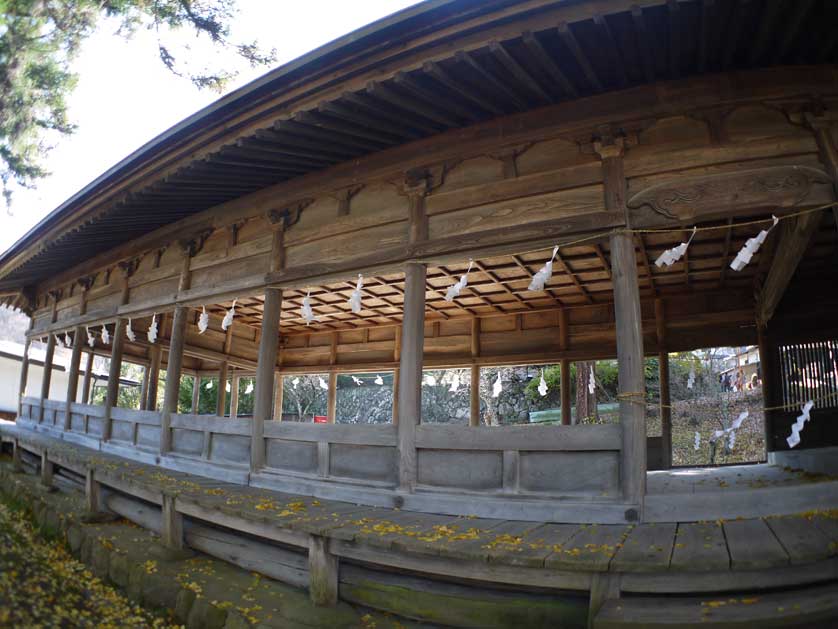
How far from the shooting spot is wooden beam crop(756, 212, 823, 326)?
4830mm

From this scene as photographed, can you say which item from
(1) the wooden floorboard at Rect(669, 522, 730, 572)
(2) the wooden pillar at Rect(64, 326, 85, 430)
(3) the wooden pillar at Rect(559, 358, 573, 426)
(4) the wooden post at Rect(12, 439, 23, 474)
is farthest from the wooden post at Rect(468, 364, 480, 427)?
(4) the wooden post at Rect(12, 439, 23, 474)

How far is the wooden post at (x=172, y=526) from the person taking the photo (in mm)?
5340

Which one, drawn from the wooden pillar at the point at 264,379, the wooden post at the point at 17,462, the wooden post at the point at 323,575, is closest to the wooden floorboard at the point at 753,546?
the wooden post at the point at 323,575

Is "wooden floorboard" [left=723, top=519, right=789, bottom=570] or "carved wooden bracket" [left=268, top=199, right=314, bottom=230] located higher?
"carved wooden bracket" [left=268, top=199, right=314, bottom=230]

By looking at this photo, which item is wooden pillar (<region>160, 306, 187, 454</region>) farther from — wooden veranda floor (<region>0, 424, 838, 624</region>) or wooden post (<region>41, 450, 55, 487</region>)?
wooden post (<region>41, 450, 55, 487</region>)

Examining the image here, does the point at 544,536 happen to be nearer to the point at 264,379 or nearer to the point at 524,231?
the point at 524,231

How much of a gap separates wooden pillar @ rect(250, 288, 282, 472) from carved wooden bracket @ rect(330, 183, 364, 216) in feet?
4.24

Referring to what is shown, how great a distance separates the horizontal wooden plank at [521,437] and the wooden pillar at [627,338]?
13 cm

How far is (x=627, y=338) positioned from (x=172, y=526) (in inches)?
188

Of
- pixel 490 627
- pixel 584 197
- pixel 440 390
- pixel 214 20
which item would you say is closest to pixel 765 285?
pixel 584 197

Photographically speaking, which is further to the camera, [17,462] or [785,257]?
[17,462]

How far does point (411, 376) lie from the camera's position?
5047 millimetres

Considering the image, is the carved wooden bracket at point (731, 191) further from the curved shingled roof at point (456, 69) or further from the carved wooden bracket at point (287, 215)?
the carved wooden bracket at point (287, 215)

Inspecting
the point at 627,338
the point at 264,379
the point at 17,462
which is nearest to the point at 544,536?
the point at 627,338
